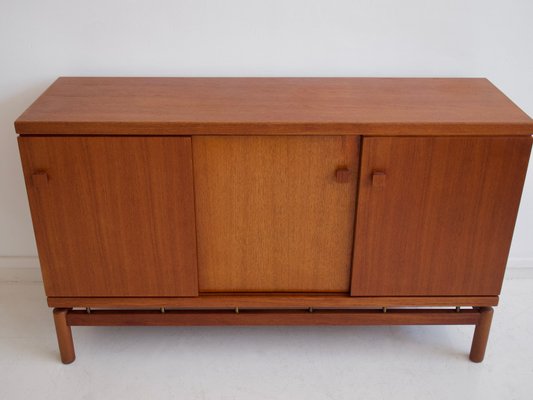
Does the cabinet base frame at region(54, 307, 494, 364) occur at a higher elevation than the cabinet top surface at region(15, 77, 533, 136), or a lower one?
lower

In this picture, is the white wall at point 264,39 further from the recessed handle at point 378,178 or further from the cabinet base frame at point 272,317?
the cabinet base frame at point 272,317

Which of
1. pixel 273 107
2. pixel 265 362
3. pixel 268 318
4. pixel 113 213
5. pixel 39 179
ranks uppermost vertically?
pixel 273 107

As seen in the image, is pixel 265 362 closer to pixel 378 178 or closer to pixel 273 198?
pixel 273 198

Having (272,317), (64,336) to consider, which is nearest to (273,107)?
(272,317)

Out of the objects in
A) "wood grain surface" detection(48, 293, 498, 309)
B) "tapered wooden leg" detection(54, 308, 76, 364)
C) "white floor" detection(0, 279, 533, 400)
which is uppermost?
"wood grain surface" detection(48, 293, 498, 309)

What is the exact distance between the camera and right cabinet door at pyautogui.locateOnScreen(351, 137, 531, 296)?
166 cm

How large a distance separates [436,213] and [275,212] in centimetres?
42

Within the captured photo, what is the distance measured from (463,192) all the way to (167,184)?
75 centimetres

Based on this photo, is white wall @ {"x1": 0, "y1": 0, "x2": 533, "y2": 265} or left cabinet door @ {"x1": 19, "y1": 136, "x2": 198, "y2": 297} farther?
white wall @ {"x1": 0, "y1": 0, "x2": 533, "y2": 265}

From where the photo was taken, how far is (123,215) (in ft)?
5.71

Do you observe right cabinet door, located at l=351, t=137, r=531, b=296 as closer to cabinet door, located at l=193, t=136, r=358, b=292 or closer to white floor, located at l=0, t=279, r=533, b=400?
cabinet door, located at l=193, t=136, r=358, b=292

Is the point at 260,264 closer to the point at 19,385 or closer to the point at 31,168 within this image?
the point at 31,168

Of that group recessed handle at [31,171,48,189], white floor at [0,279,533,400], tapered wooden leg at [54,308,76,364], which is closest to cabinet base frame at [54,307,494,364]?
tapered wooden leg at [54,308,76,364]

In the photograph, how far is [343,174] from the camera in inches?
66.1
